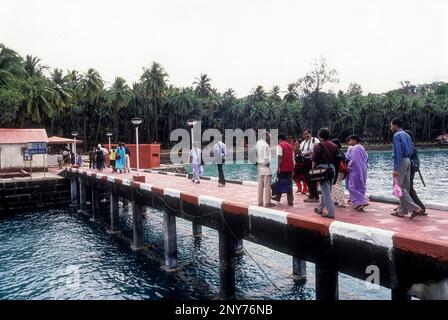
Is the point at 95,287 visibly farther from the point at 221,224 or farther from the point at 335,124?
the point at 335,124

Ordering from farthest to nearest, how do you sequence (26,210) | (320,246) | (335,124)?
(335,124) → (26,210) → (320,246)

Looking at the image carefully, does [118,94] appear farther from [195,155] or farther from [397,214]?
[397,214]

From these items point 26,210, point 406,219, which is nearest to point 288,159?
point 406,219

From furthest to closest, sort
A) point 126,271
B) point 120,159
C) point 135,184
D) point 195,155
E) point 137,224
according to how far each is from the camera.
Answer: point 120,159
point 195,155
point 137,224
point 135,184
point 126,271

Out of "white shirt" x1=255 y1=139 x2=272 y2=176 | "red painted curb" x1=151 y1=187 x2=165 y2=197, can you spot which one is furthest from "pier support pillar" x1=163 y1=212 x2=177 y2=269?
"white shirt" x1=255 y1=139 x2=272 y2=176

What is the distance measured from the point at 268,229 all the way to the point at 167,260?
6.38 meters

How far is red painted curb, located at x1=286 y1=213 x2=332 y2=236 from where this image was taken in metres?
6.23

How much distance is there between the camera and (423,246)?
486cm

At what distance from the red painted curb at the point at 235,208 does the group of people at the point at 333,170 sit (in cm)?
100

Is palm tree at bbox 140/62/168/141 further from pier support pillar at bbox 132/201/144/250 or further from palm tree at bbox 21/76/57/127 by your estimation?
pier support pillar at bbox 132/201/144/250

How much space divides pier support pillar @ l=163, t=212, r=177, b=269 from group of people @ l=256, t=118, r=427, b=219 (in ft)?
12.8

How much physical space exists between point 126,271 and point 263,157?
7077mm

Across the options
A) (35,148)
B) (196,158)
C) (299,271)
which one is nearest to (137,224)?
(196,158)

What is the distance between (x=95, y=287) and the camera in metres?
11.9
